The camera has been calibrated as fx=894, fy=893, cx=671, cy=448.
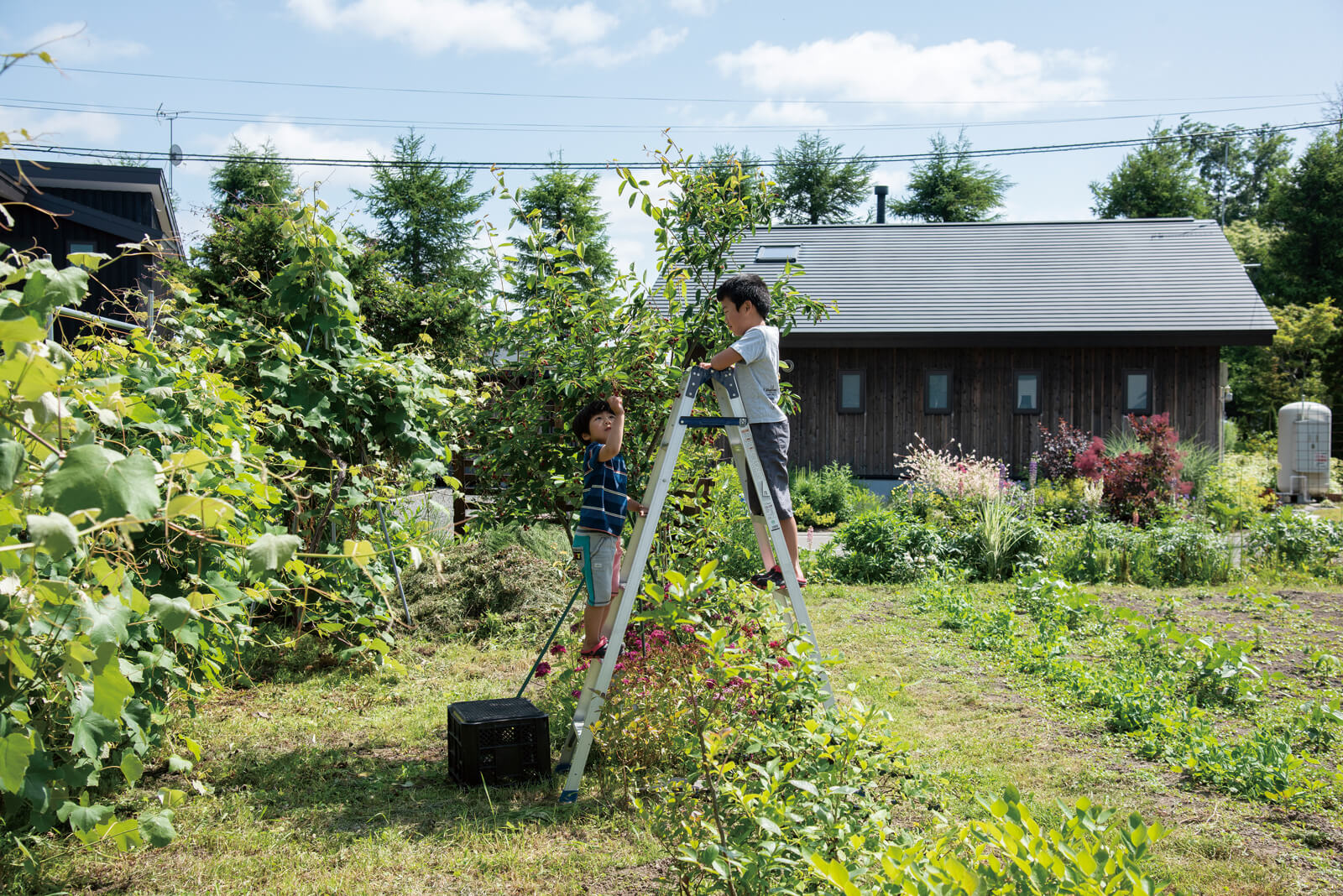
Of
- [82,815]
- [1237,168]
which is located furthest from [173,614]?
[1237,168]

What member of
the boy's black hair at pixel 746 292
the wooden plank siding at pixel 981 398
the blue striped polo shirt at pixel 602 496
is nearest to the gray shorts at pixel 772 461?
the boy's black hair at pixel 746 292

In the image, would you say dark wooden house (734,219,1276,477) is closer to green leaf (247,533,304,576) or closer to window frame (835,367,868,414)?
window frame (835,367,868,414)

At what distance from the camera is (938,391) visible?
16250 mm

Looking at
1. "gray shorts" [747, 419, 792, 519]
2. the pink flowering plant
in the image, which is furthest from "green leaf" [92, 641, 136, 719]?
the pink flowering plant

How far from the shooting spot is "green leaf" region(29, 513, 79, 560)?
51.3 inches

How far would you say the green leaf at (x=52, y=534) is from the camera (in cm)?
130

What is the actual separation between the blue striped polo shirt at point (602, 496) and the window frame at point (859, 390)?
41.3ft

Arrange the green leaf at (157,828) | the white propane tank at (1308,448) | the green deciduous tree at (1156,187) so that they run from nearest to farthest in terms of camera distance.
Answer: the green leaf at (157,828)
the white propane tank at (1308,448)
the green deciduous tree at (1156,187)

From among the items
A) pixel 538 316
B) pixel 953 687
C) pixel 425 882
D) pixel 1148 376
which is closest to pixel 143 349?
pixel 538 316

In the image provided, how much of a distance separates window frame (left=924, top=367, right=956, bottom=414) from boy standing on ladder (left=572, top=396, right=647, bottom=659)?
1289cm

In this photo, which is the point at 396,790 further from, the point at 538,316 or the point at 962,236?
the point at 962,236

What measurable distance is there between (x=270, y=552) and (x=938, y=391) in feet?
51.7

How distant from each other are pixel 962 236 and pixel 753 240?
450 cm

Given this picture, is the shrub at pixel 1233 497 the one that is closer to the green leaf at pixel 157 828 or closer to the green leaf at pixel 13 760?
the green leaf at pixel 157 828
